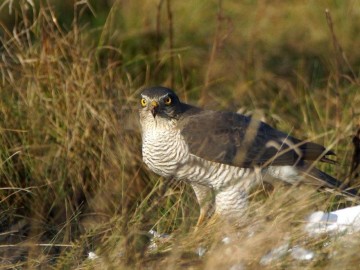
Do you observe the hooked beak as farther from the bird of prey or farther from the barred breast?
the barred breast

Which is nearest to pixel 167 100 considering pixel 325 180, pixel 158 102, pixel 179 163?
pixel 158 102

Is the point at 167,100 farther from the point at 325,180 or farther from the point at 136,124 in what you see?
the point at 325,180

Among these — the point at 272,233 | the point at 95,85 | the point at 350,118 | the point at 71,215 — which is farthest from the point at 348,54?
the point at 272,233

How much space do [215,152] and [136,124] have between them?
0.85m

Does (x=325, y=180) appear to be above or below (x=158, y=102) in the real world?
below

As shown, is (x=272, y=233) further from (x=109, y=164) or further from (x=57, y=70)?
(x=57, y=70)

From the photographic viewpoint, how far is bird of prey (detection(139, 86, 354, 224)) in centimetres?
502

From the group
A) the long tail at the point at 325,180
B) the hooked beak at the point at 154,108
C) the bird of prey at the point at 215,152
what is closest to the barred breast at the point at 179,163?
the bird of prey at the point at 215,152

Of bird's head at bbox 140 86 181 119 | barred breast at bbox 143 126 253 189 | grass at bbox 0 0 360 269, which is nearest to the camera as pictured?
grass at bbox 0 0 360 269

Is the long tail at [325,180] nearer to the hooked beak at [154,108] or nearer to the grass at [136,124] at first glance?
the grass at [136,124]

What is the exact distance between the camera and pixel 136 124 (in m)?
5.79

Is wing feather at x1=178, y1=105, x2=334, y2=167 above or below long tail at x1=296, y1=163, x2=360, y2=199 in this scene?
above

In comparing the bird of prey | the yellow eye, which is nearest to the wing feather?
the bird of prey

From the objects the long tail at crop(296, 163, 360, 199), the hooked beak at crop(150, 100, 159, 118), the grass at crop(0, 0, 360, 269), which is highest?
the hooked beak at crop(150, 100, 159, 118)
